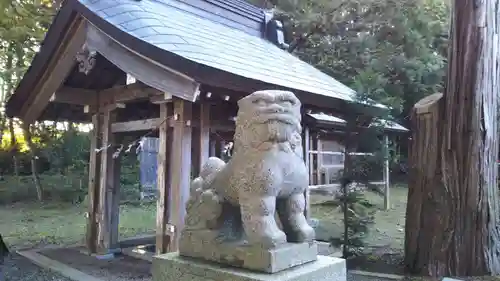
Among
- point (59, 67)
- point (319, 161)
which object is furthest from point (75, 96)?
point (319, 161)

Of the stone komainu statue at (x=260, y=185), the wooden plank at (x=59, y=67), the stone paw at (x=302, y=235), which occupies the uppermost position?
the wooden plank at (x=59, y=67)

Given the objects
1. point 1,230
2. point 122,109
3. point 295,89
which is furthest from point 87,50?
point 1,230

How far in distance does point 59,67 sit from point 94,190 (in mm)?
1921

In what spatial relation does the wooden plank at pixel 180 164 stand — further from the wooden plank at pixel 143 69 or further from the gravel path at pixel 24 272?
the gravel path at pixel 24 272

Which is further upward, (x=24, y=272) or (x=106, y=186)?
(x=106, y=186)

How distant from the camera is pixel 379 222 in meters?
9.48

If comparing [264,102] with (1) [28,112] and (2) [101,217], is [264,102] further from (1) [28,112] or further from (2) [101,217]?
(1) [28,112]

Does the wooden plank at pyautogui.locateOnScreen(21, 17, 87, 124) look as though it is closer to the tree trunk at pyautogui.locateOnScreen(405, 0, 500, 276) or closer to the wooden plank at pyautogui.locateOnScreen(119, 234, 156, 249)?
the wooden plank at pyautogui.locateOnScreen(119, 234, 156, 249)

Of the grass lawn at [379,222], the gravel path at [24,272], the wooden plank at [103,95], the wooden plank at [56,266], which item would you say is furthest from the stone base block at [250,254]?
the grass lawn at [379,222]

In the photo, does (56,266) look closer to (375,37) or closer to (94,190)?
(94,190)

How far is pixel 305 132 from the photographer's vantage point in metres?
7.26

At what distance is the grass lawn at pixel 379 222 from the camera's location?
733 cm

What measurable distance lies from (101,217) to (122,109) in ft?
5.59

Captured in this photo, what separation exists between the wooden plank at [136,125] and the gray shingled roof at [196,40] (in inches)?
42.9
